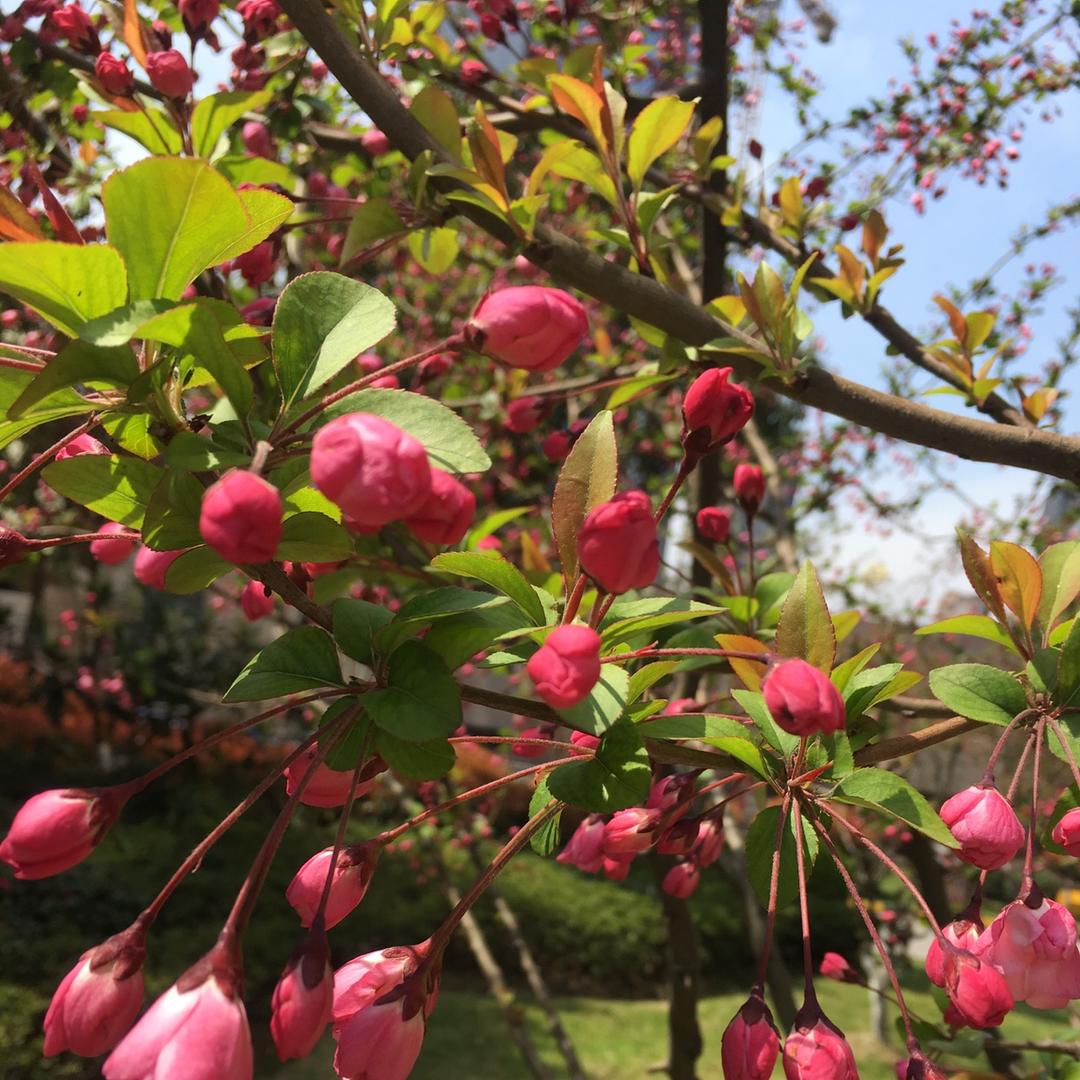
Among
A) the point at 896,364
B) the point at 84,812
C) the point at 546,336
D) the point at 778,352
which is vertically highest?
the point at 546,336

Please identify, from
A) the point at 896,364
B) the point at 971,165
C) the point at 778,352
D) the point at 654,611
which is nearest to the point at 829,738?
the point at 654,611

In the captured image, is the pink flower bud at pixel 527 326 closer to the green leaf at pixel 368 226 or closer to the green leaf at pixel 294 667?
the green leaf at pixel 294 667

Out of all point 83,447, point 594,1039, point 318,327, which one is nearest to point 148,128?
point 83,447

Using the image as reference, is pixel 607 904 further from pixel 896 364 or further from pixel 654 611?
pixel 654 611

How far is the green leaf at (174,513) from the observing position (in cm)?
57

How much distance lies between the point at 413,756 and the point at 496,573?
0.43ft

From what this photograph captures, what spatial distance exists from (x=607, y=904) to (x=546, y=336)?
8.39m

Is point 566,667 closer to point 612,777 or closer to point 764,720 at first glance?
point 612,777

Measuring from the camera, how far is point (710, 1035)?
6.52 m

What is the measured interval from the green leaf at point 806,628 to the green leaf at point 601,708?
0.58ft

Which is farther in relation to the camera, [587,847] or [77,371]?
[587,847]

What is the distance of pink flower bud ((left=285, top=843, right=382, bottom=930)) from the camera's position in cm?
67

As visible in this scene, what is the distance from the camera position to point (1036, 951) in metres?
0.72

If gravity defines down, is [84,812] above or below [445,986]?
above
